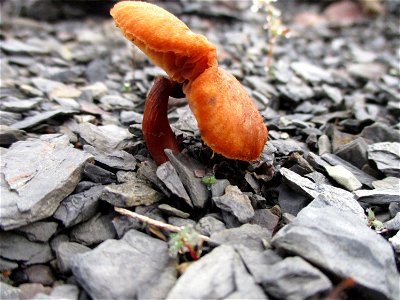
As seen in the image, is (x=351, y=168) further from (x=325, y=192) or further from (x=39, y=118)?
(x=39, y=118)

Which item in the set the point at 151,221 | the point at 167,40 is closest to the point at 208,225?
the point at 151,221

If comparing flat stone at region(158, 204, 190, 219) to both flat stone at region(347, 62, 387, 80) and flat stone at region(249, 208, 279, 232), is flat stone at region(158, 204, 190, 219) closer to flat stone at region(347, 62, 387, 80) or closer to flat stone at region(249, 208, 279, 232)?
flat stone at region(249, 208, 279, 232)

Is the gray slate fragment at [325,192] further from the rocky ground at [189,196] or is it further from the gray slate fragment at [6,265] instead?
the gray slate fragment at [6,265]

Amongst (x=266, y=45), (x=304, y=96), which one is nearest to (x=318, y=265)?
(x=304, y=96)

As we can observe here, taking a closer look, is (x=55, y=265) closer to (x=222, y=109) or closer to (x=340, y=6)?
(x=222, y=109)

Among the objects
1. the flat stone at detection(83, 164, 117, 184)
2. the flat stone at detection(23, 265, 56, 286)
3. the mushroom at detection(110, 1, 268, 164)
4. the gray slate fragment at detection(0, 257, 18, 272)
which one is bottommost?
the flat stone at detection(23, 265, 56, 286)

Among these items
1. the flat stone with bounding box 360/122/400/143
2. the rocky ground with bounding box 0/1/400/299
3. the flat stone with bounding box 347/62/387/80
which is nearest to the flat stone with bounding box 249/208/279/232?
the rocky ground with bounding box 0/1/400/299

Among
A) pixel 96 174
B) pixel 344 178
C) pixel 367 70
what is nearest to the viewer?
pixel 96 174
